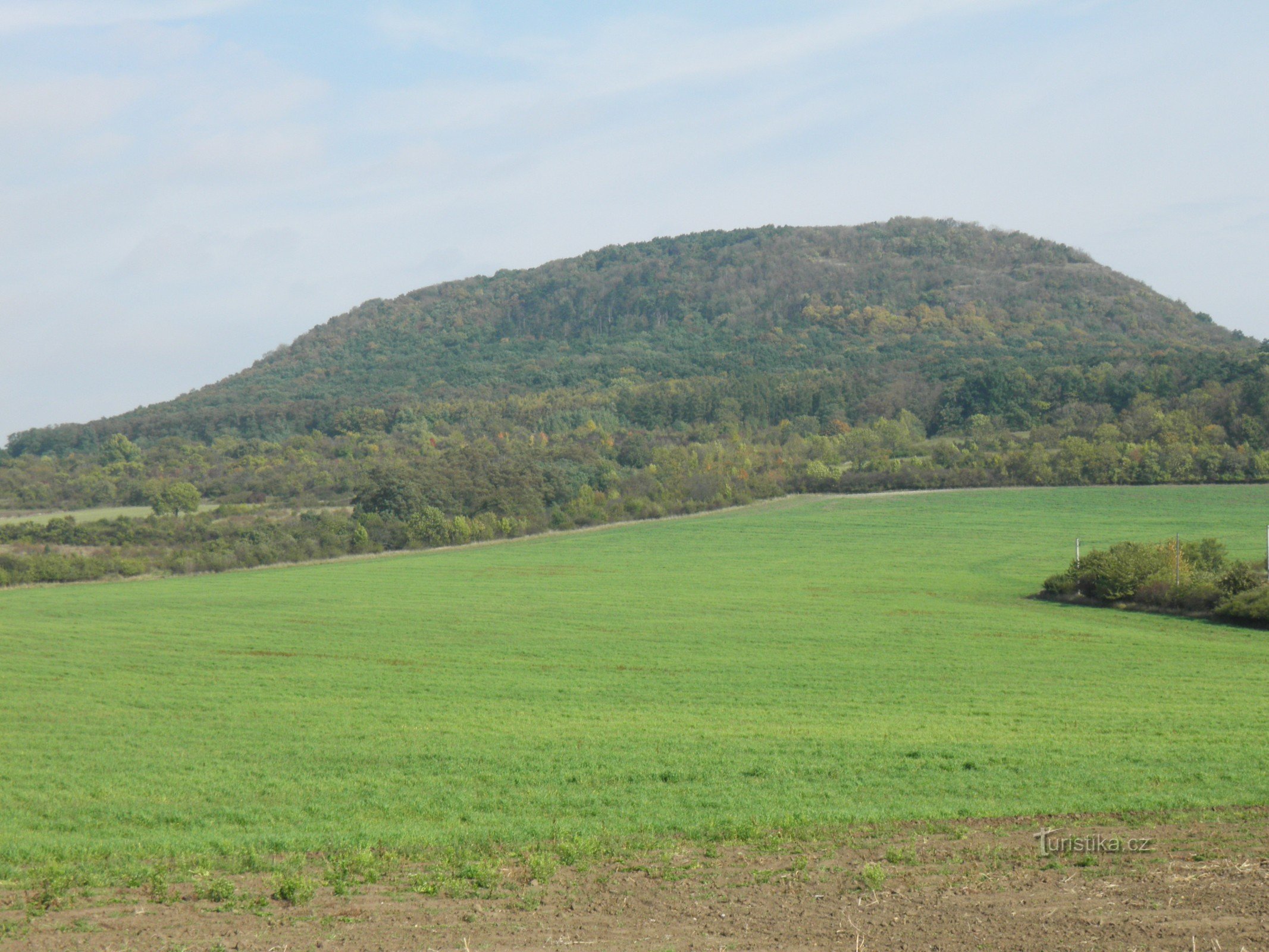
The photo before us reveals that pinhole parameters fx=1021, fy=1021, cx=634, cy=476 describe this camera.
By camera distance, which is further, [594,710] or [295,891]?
[594,710]

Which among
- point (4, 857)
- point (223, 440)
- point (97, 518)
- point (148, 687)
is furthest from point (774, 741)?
point (223, 440)

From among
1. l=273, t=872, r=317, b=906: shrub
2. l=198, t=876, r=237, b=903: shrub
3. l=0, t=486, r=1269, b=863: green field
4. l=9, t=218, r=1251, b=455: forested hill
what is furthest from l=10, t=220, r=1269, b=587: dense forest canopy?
l=273, t=872, r=317, b=906: shrub

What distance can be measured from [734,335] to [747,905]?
153m

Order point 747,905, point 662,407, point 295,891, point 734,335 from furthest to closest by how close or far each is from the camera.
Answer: point 734,335, point 662,407, point 295,891, point 747,905

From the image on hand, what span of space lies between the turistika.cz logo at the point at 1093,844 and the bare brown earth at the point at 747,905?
0.15 meters

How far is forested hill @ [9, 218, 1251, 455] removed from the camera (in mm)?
118375

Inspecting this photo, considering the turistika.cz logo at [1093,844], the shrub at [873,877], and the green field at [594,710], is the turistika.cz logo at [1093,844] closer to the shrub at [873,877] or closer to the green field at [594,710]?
the green field at [594,710]

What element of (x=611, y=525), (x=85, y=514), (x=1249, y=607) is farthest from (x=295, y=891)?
(x=85, y=514)

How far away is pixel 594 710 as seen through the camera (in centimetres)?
2036

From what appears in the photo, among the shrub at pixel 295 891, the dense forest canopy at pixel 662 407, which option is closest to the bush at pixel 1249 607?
the shrub at pixel 295 891

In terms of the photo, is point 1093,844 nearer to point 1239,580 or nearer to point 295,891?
point 295,891

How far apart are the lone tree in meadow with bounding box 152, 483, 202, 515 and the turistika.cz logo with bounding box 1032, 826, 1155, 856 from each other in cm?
8285

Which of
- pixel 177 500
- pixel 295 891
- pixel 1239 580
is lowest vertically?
pixel 1239 580

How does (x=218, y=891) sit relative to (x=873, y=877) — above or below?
above
